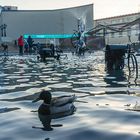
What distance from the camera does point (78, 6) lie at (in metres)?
73.4

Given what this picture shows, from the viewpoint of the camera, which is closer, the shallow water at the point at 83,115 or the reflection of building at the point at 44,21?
the shallow water at the point at 83,115

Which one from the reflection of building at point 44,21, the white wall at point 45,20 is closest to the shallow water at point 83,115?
the reflection of building at point 44,21

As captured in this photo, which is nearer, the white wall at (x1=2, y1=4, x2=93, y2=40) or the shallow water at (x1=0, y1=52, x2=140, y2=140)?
the shallow water at (x1=0, y1=52, x2=140, y2=140)

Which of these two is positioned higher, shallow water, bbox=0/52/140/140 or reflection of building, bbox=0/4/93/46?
reflection of building, bbox=0/4/93/46

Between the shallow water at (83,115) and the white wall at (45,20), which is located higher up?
the white wall at (45,20)

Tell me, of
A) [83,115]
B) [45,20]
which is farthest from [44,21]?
[83,115]

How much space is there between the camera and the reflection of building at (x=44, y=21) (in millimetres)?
70688

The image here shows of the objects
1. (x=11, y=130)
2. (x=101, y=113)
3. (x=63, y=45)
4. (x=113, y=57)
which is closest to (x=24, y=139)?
(x=11, y=130)

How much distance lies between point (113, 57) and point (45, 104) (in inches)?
366

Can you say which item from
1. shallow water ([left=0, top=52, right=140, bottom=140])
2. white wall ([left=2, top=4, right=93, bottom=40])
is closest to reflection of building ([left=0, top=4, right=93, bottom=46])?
white wall ([left=2, top=4, right=93, bottom=40])

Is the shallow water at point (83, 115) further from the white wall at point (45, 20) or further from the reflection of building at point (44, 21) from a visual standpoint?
the white wall at point (45, 20)

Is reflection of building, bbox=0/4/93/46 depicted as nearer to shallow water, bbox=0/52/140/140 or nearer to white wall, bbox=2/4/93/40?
white wall, bbox=2/4/93/40

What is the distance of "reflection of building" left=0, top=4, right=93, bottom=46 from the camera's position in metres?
70.7

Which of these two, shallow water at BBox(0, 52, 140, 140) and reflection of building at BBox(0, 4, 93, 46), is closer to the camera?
shallow water at BBox(0, 52, 140, 140)
